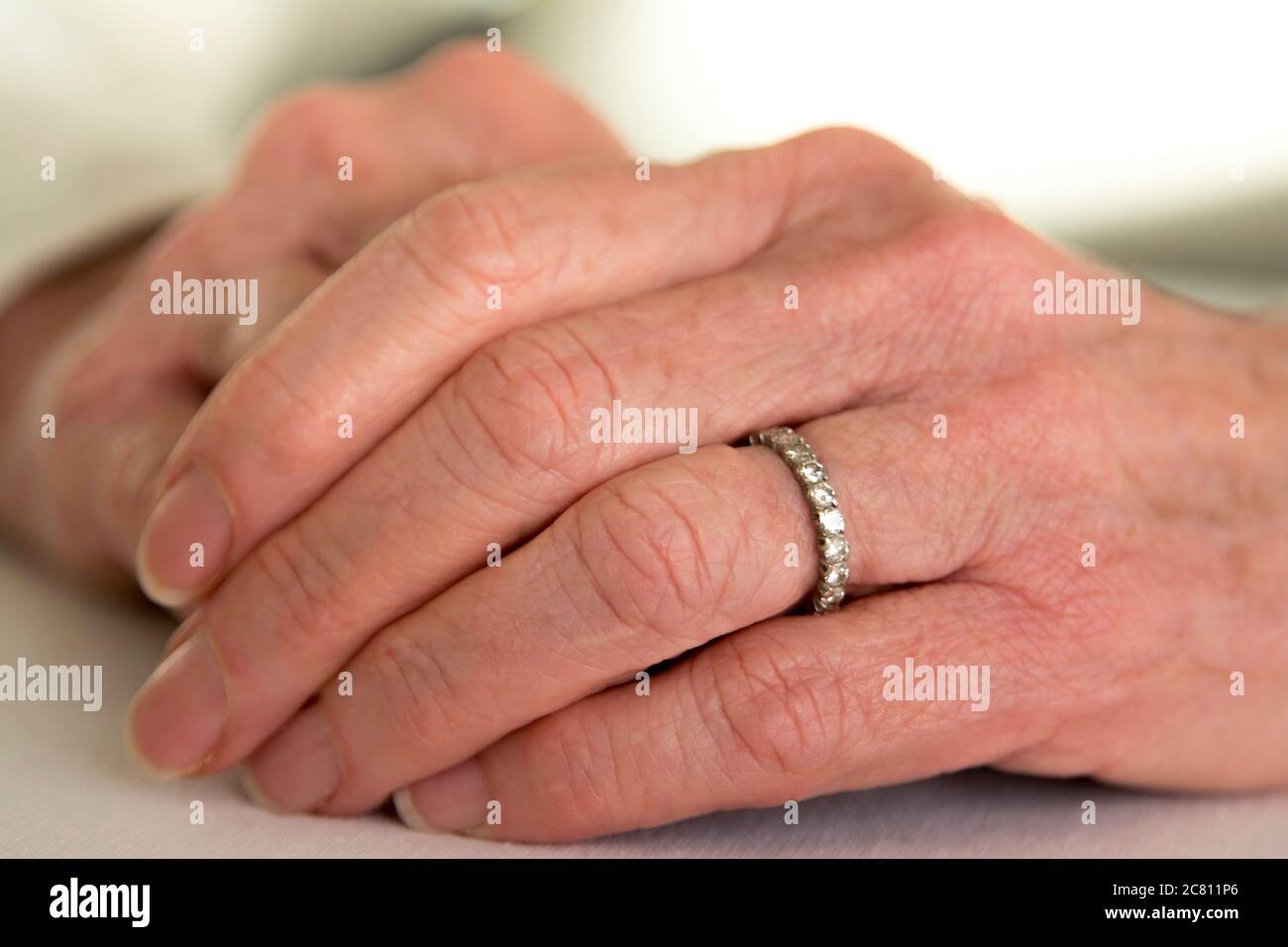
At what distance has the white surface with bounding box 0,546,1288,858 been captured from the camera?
1.78 ft

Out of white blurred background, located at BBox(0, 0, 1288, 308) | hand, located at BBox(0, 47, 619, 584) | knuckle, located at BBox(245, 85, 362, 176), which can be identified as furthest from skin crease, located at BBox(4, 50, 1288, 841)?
white blurred background, located at BBox(0, 0, 1288, 308)

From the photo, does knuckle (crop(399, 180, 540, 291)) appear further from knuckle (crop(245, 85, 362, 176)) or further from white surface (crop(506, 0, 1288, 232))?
white surface (crop(506, 0, 1288, 232))

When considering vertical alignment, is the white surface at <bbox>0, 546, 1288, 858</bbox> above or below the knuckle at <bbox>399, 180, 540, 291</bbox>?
below

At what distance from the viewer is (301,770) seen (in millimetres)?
593

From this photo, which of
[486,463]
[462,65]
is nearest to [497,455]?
[486,463]

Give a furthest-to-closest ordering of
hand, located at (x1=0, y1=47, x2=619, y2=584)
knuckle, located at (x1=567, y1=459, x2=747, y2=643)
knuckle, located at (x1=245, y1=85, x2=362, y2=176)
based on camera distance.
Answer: knuckle, located at (x1=245, y1=85, x2=362, y2=176), hand, located at (x1=0, y1=47, x2=619, y2=584), knuckle, located at (x1=567, y1=459, x2=747, y2=643)

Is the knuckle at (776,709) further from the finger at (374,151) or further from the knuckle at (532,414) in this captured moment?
the finger at (374,151)

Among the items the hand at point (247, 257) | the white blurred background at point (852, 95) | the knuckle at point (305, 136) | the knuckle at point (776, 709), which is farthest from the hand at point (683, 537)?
the white blurred background at point (852, 95)

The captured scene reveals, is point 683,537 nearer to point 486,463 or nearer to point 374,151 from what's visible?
point 486,463

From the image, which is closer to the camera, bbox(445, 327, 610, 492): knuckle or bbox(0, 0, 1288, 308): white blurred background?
bbox(445, 327, 610, 492): knuckle

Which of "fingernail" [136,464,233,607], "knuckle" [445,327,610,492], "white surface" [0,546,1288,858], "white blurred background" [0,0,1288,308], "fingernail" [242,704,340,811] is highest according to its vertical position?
"white blurred background" [0,0,1288,308]

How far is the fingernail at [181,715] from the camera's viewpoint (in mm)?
591

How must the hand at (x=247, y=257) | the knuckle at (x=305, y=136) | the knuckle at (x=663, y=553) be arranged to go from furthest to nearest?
the knuckle at (x=305, y=136)
the hand at (x=247, y=257)
the knuckle at (x=663, y=553)

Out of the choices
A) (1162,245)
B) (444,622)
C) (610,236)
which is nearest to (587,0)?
(1162,245)
